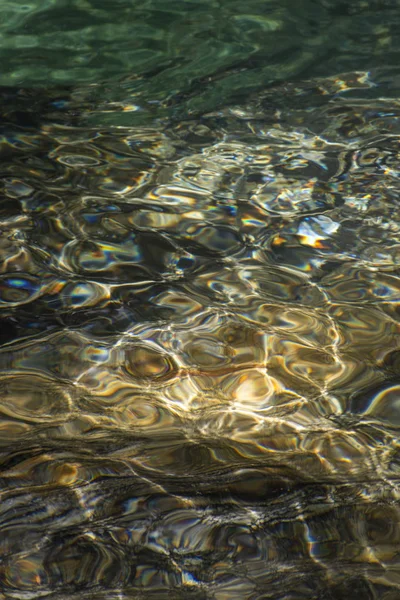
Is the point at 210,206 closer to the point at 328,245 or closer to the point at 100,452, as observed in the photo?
the point at 328,245

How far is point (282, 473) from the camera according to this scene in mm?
1891

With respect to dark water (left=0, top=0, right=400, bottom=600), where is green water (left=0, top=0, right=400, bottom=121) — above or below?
above

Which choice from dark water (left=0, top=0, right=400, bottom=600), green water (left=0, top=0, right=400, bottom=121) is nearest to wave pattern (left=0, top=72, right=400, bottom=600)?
dark water (left=0, top=0, right=400, bottom=600)

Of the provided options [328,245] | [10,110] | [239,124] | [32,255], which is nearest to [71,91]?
[10,110]

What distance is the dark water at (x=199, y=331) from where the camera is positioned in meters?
1.65

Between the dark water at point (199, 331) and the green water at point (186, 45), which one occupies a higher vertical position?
the green water at point (186, 45)

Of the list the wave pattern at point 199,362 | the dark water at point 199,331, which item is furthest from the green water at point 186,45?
the wave pattern at point 199,362

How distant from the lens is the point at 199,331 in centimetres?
248

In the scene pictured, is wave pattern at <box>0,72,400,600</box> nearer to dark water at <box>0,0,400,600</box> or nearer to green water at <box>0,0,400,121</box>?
dark water at <box>0,0,400,600</box>

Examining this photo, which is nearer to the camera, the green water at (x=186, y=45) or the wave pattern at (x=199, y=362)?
the wave pattern at (x=199, y=362)

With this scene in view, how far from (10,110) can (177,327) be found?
2523 mm

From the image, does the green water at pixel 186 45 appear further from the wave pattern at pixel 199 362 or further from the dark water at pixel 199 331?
the wave pattern at pixel 199 362

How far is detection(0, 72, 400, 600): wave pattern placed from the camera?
1633 mm

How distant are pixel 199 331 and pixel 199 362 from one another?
0.58ft
